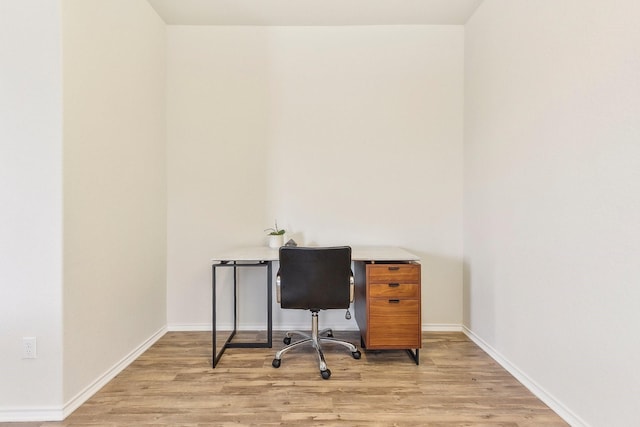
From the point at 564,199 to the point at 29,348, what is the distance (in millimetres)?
2947

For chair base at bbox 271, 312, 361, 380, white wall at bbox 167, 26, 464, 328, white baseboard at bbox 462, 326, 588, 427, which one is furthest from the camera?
white wall at bbox 167, 26, 464, 328

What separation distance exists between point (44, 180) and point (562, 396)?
A: 2978 millimetres

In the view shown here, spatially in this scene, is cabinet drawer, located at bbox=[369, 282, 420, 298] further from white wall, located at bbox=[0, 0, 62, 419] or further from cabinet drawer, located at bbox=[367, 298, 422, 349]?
white wall, located at bbox=[0, 0, 62, 419]

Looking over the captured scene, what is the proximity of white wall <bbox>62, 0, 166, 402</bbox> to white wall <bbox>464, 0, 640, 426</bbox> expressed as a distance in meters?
2.67

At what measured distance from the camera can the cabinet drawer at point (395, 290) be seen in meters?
2.12

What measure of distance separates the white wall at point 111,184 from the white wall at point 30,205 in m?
0.05

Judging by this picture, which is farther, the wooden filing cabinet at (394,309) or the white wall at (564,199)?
the wooden filing cabinet at (394,309)

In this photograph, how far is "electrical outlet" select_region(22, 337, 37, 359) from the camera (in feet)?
5.24

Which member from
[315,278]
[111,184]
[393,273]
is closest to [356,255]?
[393,273]

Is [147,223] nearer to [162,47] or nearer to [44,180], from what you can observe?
[44,180]

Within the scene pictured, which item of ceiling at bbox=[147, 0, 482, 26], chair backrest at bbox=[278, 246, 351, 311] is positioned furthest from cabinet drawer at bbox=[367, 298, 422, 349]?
ceiling at bbox=[147, 0, 482, 26]

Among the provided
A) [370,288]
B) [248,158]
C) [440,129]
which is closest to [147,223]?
[248,158]

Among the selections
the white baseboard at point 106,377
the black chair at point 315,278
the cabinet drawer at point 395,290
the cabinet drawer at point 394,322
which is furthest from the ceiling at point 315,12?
the white baseboard at point 106,377

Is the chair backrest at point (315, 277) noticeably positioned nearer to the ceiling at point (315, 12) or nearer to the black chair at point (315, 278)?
the black chair at point (315, 278)
